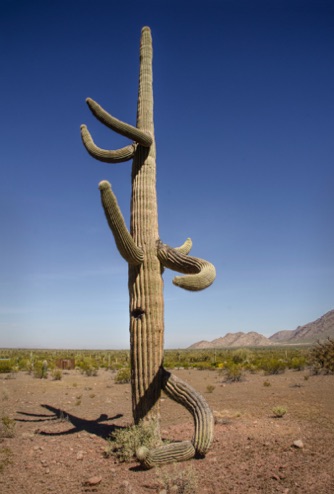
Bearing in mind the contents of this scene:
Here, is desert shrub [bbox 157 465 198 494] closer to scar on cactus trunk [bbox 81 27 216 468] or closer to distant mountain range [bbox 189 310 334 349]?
scar on cactus trunk [bbox 81 27 216 468]

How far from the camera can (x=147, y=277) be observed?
23.7ft

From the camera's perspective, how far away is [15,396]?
14742 millimetres

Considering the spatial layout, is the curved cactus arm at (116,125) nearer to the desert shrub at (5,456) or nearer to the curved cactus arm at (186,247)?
the curved cactus arm at (186,247)

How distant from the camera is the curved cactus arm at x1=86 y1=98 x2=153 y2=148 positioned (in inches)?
301

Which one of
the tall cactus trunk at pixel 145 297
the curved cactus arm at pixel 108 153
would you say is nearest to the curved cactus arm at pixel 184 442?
the tall cactus trunk at pixel 145 297

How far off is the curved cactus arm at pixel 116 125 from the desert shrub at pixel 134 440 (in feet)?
18.4

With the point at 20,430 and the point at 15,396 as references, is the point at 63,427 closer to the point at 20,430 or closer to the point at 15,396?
the point at 20,430

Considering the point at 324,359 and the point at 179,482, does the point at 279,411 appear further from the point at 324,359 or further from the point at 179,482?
the point at 324,359

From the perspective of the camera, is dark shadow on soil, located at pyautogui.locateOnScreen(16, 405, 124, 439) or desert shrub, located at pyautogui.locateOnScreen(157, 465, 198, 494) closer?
desert shrub, located at pyautogui.locateOnScreen(157, 465, 198, 494)

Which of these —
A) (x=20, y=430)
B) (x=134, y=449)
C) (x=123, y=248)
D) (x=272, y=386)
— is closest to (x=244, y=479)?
(x=134, y=449)

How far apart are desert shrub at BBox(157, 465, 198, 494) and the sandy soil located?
13mm

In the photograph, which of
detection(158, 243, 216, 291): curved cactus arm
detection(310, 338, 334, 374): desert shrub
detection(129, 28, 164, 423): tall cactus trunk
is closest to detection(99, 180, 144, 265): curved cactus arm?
detection(129, 28, 164, 423): tall cactus trunk

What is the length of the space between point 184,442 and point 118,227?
389 centimetres

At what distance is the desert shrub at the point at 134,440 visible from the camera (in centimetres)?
654
